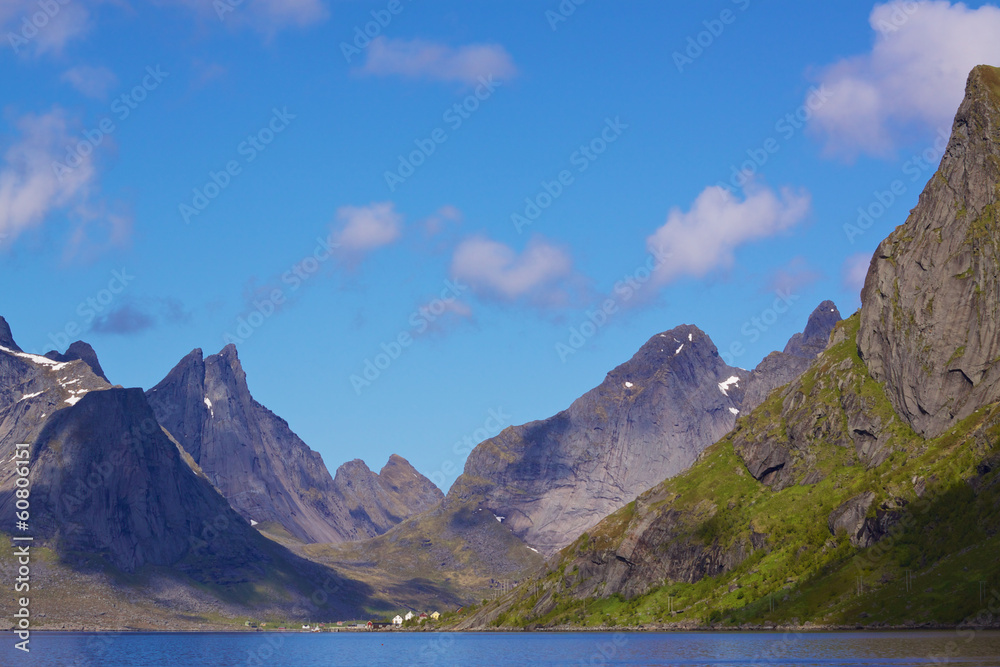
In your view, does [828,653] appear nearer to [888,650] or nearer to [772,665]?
[888,650]

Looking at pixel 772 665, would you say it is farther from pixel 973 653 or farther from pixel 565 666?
pixel 565 666

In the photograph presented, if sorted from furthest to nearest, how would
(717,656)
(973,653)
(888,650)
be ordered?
(717,656) < (888,650) < (973,653)

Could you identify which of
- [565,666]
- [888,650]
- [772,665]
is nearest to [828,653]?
[888,650]

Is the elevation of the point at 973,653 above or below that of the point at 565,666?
below

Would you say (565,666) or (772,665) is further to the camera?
(565,666)

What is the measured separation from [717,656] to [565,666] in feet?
88.7

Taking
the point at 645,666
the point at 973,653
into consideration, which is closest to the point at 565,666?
the point at 645,666

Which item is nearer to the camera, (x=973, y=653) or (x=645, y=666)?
(x=973, y=653)

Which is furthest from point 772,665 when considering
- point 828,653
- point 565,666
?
point 565,666

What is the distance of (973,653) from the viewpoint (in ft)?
514

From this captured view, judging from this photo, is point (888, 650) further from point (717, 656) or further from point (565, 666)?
point (565, 666)

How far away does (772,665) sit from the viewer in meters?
163

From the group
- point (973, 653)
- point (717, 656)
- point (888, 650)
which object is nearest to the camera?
point (973, 653)

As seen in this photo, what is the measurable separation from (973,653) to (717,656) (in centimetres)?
4743
